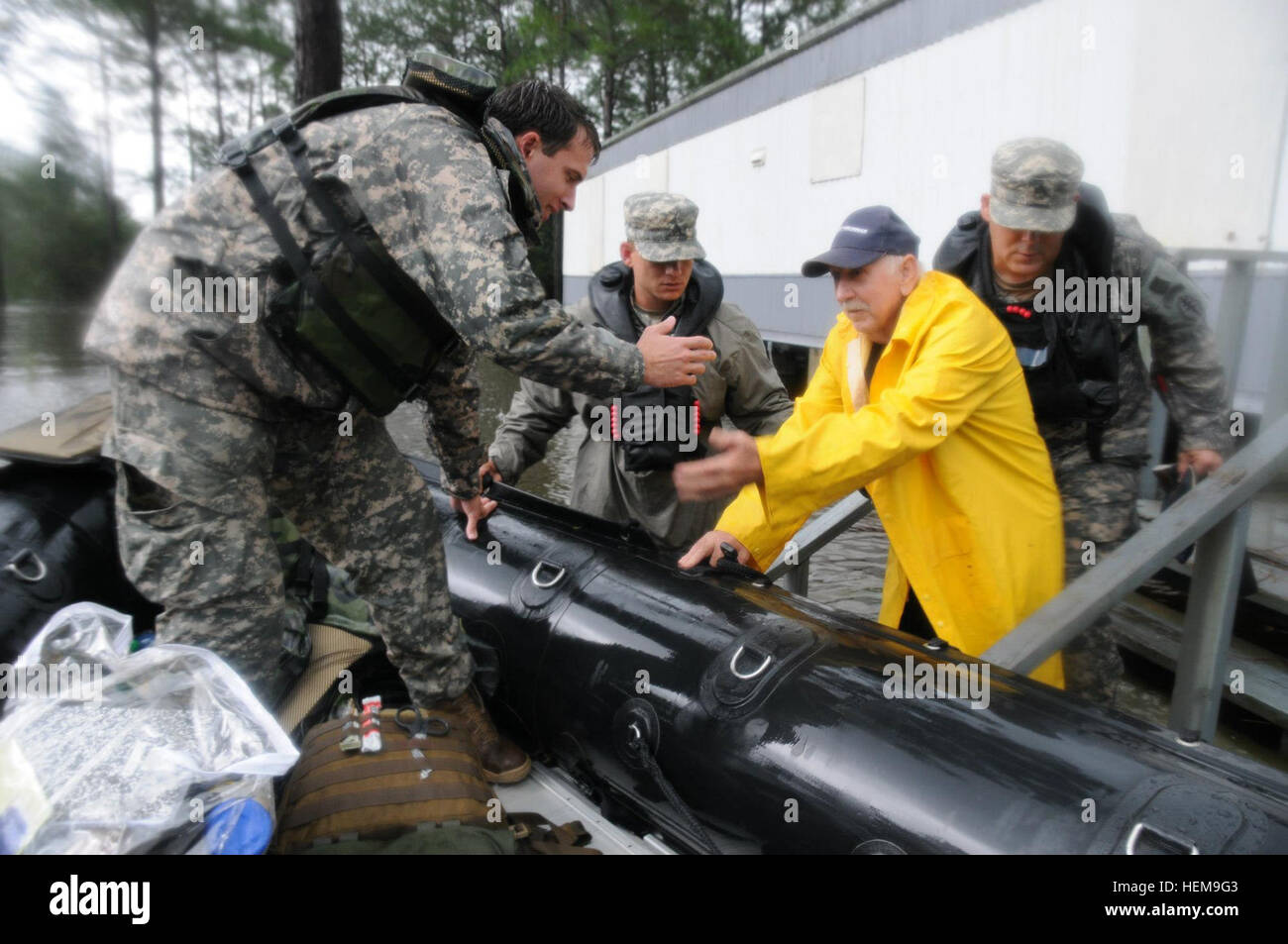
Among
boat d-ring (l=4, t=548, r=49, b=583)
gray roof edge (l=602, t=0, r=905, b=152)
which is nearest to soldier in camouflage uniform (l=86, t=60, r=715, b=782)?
boat d-ring (l=4, t=548, r=49, b=583)

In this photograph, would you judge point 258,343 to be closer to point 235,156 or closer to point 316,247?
point 316,247

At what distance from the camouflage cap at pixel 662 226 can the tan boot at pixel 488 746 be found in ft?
4.71

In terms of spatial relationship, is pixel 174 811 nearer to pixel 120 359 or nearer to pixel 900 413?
pixel 120 359

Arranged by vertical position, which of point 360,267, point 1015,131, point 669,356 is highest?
point 1015,131

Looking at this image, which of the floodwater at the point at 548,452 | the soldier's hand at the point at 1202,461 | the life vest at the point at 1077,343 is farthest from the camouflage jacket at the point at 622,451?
the floodwater at the point at 548,452

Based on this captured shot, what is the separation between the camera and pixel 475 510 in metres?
2.71

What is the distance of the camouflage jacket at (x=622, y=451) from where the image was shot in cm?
293

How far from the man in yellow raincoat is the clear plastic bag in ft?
3.32

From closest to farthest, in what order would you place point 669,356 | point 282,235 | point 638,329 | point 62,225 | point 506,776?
point 282,235 → point 669,356 → point 506,776 → point 638,329 → point 62,225

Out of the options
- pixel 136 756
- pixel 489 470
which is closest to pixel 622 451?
pixel 489 470

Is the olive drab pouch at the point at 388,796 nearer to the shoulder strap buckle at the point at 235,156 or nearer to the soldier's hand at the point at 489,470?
the soldier's hand at the point at 489,470

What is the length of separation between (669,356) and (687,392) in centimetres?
87

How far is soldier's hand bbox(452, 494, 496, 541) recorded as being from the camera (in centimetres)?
270

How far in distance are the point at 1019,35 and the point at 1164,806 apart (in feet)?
18.7
